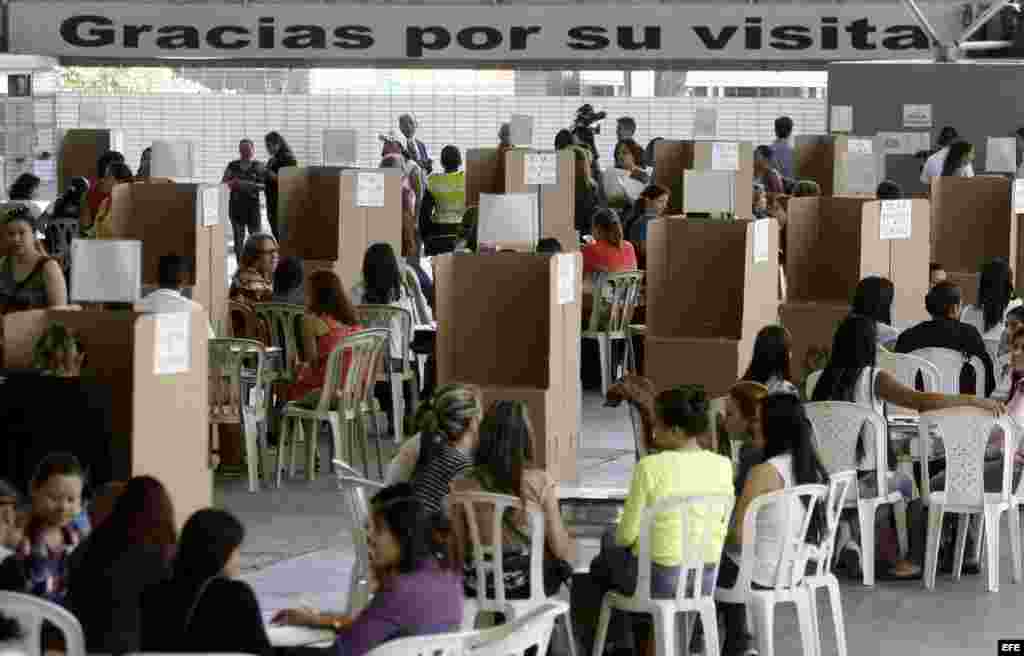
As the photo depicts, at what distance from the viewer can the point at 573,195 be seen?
13.6 metres

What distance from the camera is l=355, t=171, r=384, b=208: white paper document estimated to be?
12.0 metres

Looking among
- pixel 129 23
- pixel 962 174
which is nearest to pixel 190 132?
pixel 129 23

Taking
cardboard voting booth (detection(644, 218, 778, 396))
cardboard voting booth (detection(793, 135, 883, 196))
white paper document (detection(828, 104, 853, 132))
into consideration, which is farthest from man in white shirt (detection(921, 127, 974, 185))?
cardboard voting booth (detection(644, 218, 778, 396))

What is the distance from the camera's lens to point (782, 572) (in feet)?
19.5

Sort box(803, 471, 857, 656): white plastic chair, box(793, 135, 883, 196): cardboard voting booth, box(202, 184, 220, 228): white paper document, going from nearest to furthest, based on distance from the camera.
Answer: box(803, 471, 857, 656): white plastic chair, box(202, 184, 220, 228): white paper document, box(793, 135, 883, 196): cardboard voting booth

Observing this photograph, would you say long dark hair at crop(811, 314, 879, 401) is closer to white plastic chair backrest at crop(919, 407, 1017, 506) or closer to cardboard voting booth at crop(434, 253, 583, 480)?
white plastic chair backrest at crop(919, 407, 1017, 506)

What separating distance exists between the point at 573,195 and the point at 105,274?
24.1ft

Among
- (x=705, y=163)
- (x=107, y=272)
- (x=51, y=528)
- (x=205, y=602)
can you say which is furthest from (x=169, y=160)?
(x=205, y=602)

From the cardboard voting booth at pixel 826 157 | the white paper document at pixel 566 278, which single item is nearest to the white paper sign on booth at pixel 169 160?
the white paper document at pixel 566 278

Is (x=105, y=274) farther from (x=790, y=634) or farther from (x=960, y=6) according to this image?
(x=960, y=6)

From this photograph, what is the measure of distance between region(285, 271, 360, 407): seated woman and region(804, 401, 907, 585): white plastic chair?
2506 mm

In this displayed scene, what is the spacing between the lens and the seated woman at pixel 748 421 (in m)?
6.15

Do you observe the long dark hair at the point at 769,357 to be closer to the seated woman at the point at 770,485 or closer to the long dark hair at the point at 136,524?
the seated woman at the point at 770,485

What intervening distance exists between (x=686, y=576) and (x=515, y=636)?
1.47 m
